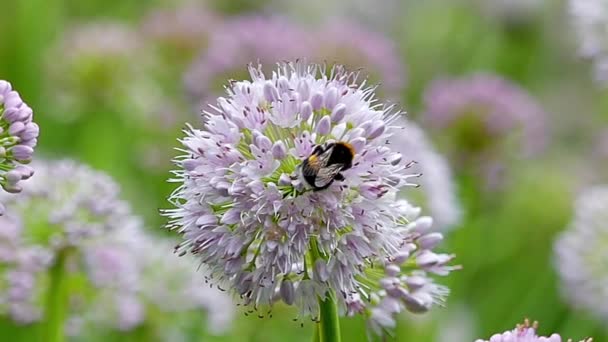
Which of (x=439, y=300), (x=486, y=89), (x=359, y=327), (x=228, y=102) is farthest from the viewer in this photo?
(x=486, y=89)

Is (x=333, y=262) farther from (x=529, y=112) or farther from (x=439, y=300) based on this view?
(x=529, y=112)

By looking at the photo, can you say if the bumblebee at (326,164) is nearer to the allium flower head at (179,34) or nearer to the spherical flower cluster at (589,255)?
the spherical flower cluster at (589,255)

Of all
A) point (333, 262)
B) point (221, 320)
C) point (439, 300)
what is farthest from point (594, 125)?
point (333, 262)

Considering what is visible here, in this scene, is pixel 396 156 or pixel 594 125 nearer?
pixel 396 156

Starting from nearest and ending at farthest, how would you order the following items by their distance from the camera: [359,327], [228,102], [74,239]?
[228,102]
[74,239]
[359,327]

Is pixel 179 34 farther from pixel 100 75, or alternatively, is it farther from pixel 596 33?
pixel 596 33

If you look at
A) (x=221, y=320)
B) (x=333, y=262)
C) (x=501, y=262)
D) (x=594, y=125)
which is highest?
(x=594, y=125)

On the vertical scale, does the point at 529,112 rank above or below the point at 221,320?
above

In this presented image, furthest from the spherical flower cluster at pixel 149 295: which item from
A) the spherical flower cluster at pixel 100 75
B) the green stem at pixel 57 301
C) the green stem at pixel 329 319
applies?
the spherical flower cluster at pixel 100 75
